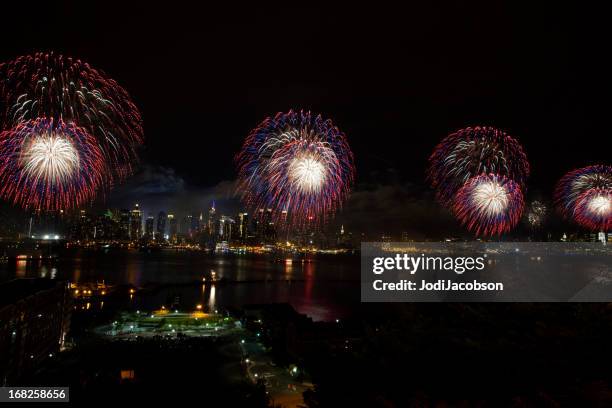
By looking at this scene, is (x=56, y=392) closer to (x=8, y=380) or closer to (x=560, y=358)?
(x=8, y=380)

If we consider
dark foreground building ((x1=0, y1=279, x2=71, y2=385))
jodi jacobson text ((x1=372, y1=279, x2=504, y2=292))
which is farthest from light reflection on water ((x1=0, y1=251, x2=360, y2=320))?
jodi jacobson text ((x1=372, y1=279, x2=504, y2=292))

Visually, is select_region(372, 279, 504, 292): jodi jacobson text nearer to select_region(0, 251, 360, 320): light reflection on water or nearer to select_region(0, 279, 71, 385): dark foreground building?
select_region(0, 279, 71, 385): dark foreground building

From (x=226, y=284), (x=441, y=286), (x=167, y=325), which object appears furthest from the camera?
(x=226, y=284)

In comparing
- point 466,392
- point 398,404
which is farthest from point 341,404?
point 466,392

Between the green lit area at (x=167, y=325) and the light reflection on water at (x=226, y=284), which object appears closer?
the green lit area at (x=167, y=325)

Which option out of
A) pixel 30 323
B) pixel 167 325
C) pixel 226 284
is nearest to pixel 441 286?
pixel 30 323

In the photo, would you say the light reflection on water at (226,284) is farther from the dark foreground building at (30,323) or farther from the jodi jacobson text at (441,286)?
the jodi jacobson text at (441,286)

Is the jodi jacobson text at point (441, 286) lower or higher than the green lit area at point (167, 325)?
higher

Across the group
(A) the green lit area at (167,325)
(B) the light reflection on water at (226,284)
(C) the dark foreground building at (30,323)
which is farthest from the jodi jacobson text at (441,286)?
(B) the light reflection on water at (226,284)

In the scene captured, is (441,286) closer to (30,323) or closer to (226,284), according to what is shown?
(30,323)
